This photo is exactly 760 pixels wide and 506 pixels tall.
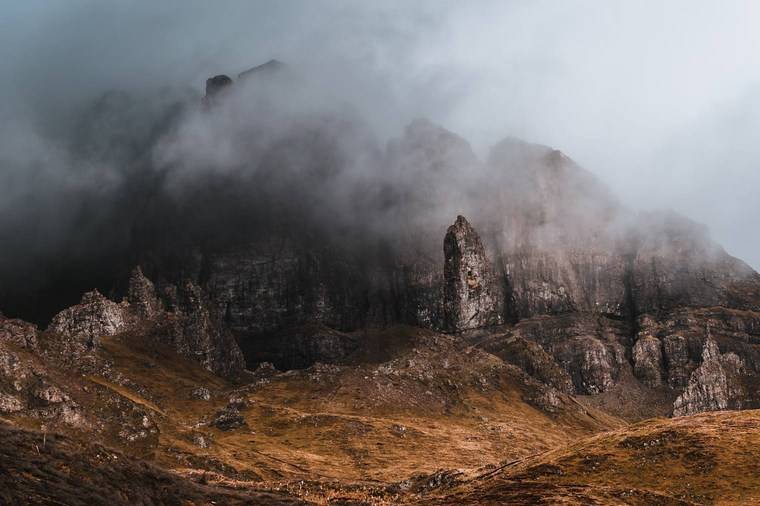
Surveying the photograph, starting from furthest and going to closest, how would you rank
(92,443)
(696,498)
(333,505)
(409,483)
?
(409,483) < (696,498) < (333,505) < (92,443)

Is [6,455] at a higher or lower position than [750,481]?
higher

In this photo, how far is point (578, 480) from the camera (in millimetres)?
123438

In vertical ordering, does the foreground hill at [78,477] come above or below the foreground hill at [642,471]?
above

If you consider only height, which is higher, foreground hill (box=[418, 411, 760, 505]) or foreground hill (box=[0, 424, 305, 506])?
foreground hill (box=[0, 424, 305, 506])

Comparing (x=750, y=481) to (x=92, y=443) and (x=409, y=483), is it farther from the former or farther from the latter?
(x=92, y=443)

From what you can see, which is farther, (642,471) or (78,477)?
(642,471)

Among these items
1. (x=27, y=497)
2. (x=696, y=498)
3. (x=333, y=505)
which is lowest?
(x=696, y=498)

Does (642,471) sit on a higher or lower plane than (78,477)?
lower

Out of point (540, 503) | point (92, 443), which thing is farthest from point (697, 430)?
point (92, 443)

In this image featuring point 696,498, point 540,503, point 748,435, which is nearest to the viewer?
point 540,503

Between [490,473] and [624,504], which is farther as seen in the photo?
[490,473]

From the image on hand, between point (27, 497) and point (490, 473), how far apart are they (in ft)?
356

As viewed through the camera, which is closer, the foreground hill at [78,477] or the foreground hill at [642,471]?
the foreground hill at [78,477]

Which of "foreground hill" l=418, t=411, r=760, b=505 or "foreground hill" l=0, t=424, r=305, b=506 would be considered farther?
"foreground hill" l=418, t=411, r=760, b=505
